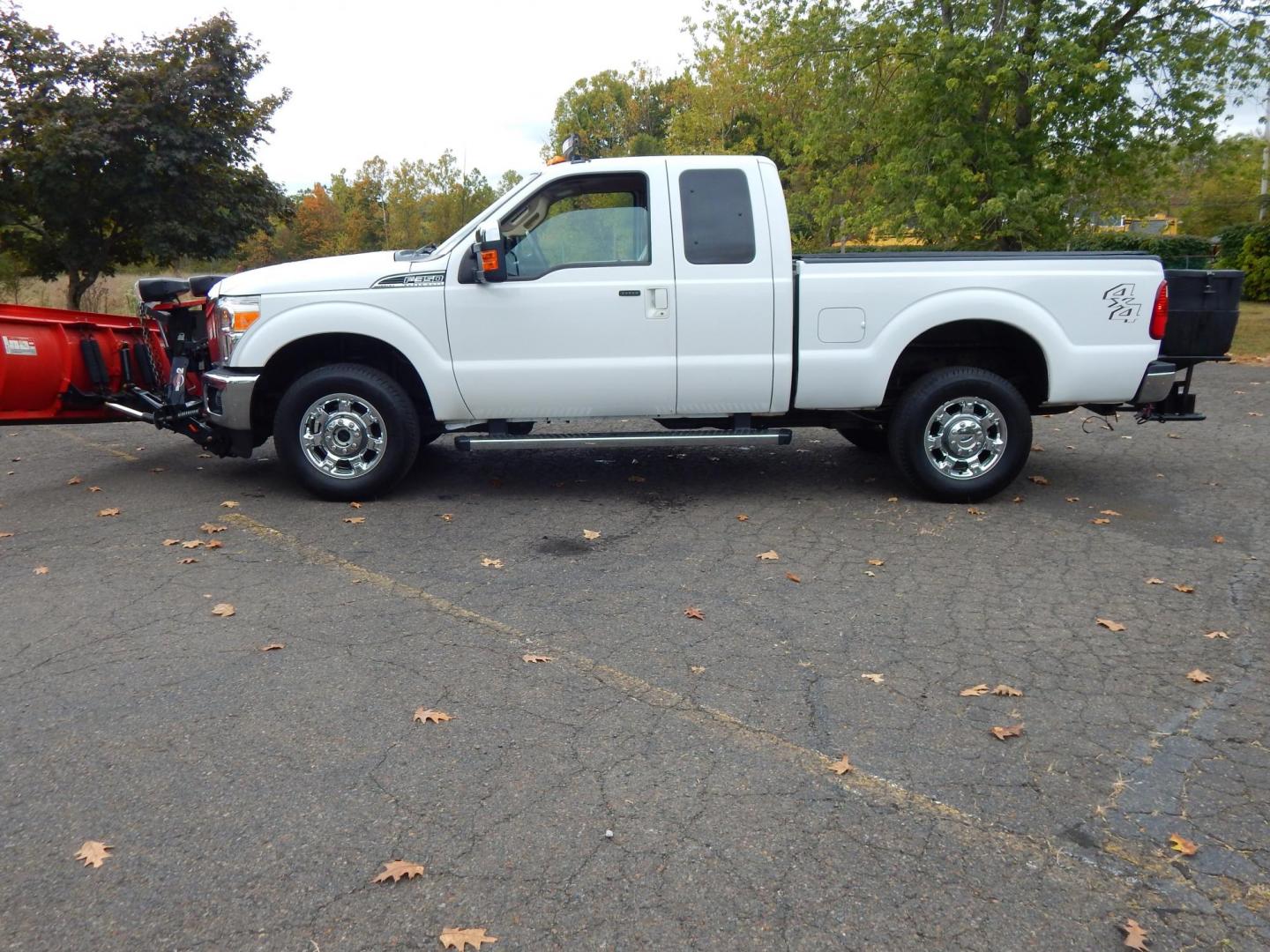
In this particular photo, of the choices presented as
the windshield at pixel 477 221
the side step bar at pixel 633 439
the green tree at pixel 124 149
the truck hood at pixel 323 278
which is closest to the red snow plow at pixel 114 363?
the truck hood at pixel 323 278

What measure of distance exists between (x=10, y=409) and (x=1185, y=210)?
122 feet

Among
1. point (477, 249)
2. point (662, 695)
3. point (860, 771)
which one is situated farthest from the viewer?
point (477, 249)

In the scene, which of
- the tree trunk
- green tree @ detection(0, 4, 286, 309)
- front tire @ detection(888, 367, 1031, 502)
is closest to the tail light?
front tire @ detection(888, 367, 1031, 502)

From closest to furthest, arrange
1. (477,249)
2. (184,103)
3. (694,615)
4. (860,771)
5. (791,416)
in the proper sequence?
(860,771), (694,615), (477,249), (791,416), (184,103)

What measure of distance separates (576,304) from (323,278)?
1746 mm

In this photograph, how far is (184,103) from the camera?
15797 millimetres

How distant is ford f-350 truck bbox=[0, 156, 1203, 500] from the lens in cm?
675

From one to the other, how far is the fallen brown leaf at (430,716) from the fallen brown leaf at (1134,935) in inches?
94.1

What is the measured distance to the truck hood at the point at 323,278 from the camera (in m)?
6.80

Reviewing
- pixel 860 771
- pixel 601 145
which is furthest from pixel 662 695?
pixel 601 145

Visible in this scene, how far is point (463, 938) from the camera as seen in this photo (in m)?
2.68

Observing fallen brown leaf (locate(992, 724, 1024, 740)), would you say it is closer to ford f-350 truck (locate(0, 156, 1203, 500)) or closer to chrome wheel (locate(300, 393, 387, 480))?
ford f-350 truck (locate(0, 156, 1203, 500))

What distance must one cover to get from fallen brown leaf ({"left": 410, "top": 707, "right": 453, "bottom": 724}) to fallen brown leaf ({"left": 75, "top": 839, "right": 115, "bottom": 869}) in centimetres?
114

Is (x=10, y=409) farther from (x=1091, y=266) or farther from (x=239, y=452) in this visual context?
(x=1091, y=266)
